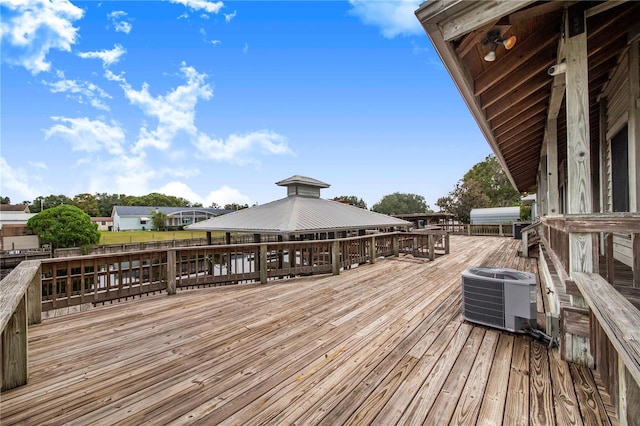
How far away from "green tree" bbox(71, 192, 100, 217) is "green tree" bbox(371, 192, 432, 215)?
204ft

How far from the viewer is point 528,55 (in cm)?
297

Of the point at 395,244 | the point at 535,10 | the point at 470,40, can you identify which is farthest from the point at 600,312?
the point at 395,244

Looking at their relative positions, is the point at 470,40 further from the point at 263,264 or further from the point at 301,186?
the point at 301,186

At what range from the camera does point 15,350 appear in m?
1.97

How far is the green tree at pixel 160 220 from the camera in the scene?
41.7 metres

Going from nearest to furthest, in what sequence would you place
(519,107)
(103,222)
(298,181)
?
(519,107)
(298,181)
(103,222)

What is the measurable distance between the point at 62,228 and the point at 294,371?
1112 inches

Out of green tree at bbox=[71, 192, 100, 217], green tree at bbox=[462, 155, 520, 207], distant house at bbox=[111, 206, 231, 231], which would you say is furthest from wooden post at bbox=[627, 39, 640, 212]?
green tree at bbox=[71, 192, 100, 217]

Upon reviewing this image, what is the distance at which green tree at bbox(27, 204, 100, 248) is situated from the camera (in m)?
21.3

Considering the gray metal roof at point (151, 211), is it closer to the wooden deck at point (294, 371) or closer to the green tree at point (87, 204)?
the green tree at point (87, 204)

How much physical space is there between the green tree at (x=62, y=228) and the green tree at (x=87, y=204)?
43006 mm

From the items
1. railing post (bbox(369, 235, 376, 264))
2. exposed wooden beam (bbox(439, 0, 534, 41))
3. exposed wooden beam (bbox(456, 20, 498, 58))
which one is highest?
exposed wooden beam (bbox(456, 20, 498, 58))

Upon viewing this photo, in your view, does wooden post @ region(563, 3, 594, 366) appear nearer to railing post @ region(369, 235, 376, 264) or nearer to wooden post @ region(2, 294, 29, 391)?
wooden post @ region(2, 294, 29, 391)

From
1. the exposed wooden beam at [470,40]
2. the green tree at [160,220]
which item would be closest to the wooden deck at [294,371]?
the exposed wooden beam at [470,40]
